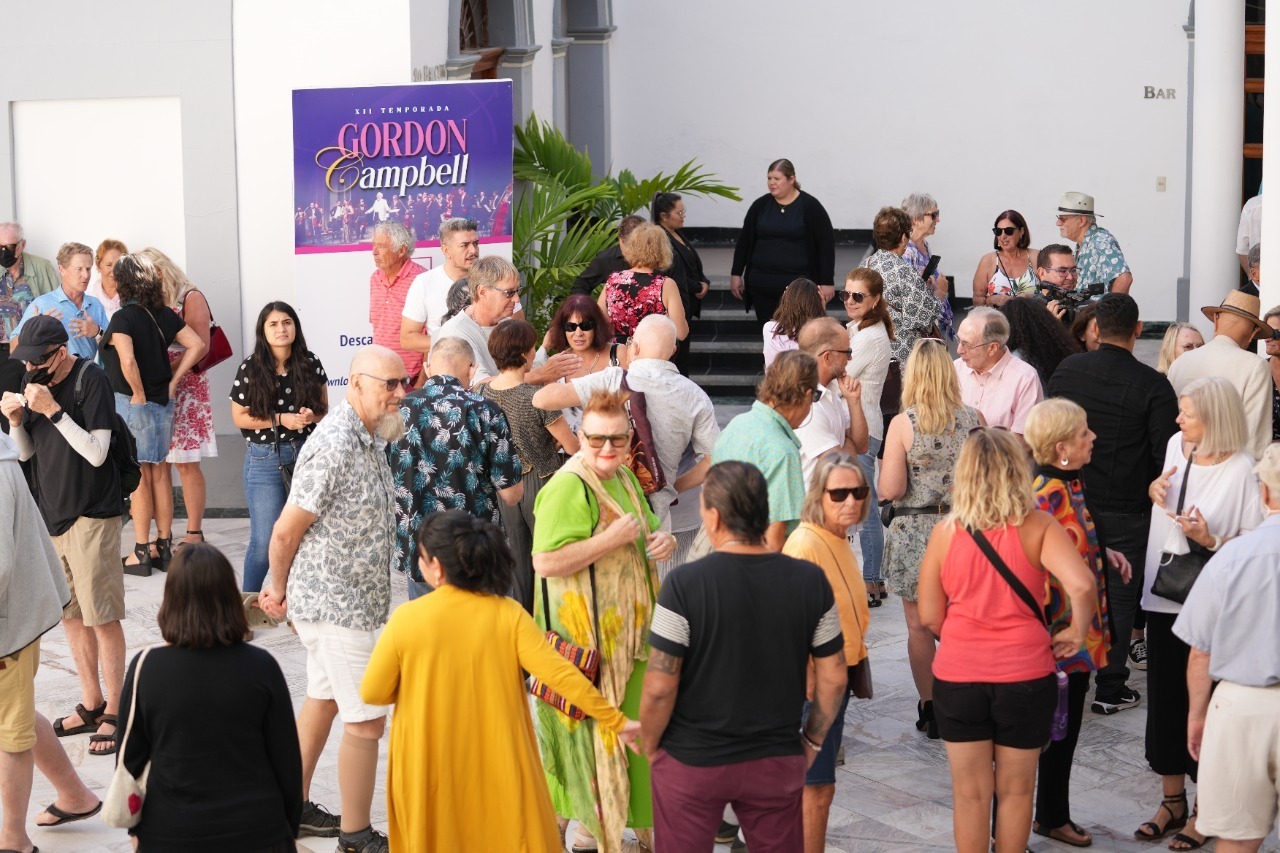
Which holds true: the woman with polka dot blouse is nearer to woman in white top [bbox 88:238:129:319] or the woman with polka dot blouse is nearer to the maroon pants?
woman in white top [bbox 88:238:129:319]

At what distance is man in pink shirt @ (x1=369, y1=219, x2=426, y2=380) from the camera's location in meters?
8.62

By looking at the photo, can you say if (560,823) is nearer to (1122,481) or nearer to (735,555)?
(735,555)

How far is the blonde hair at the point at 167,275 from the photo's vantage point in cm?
847

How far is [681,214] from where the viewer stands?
10.8 metres

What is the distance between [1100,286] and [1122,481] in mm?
3053

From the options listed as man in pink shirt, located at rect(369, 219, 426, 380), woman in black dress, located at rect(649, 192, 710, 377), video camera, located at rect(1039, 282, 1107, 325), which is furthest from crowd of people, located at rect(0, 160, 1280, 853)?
woman in black dress, located at rect(649, 192, 710, 377)

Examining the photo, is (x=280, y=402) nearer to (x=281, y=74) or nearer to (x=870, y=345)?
(x=870, y=345)

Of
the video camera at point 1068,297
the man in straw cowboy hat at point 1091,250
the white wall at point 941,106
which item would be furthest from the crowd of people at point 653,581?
the white wall at point 941,106

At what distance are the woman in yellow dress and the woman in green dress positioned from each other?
23.1 inches

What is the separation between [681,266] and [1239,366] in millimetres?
4383

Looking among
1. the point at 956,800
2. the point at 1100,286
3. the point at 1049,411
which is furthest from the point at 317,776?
the point at 1100,286

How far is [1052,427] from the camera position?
17.0 ft

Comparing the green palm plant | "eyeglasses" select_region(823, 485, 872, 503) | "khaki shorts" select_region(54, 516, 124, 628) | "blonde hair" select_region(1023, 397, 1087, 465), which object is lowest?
"khaki shorts" select_region(54, 516, 124, 628)

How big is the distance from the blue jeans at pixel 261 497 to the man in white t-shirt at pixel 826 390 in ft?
8.34
